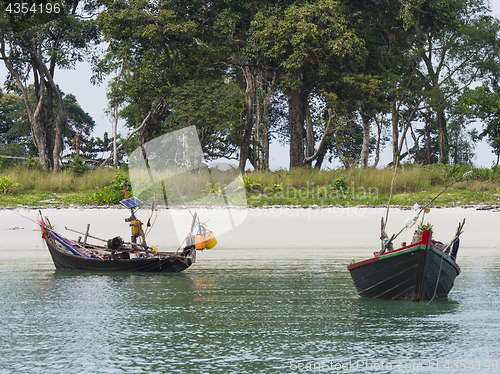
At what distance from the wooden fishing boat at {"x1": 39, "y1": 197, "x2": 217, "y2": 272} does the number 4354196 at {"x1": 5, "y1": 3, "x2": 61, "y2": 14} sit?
2532 centimetres

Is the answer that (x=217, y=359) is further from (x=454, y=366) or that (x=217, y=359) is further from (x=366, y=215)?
(x=366, y=215)

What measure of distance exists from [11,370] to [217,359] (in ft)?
10.4

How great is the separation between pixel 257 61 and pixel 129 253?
2045 centimetres

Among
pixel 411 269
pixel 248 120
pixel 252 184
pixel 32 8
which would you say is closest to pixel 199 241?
pixel 411 269

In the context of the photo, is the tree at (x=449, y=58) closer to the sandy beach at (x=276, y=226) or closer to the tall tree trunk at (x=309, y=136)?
the tall tree trunk at (x=309, y=136)

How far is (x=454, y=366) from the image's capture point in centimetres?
884

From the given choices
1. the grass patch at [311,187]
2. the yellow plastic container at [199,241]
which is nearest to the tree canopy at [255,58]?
the grass patch at [311,187]

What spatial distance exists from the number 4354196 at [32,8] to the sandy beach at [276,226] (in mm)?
20057

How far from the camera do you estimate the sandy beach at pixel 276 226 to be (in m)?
20.6

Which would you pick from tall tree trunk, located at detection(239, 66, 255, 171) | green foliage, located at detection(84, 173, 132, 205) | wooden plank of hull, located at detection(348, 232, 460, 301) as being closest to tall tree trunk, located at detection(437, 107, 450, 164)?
tall tree trunk, located at detection(239, 66, 255, 171)

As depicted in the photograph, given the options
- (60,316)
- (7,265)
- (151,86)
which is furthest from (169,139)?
(60,316)

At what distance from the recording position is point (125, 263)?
1652 centimetres

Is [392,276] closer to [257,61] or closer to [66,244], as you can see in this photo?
[66,244]

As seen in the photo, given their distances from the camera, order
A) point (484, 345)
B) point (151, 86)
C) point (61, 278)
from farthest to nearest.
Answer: point (151, 86)
point (61, 278)
point (484, 345)
